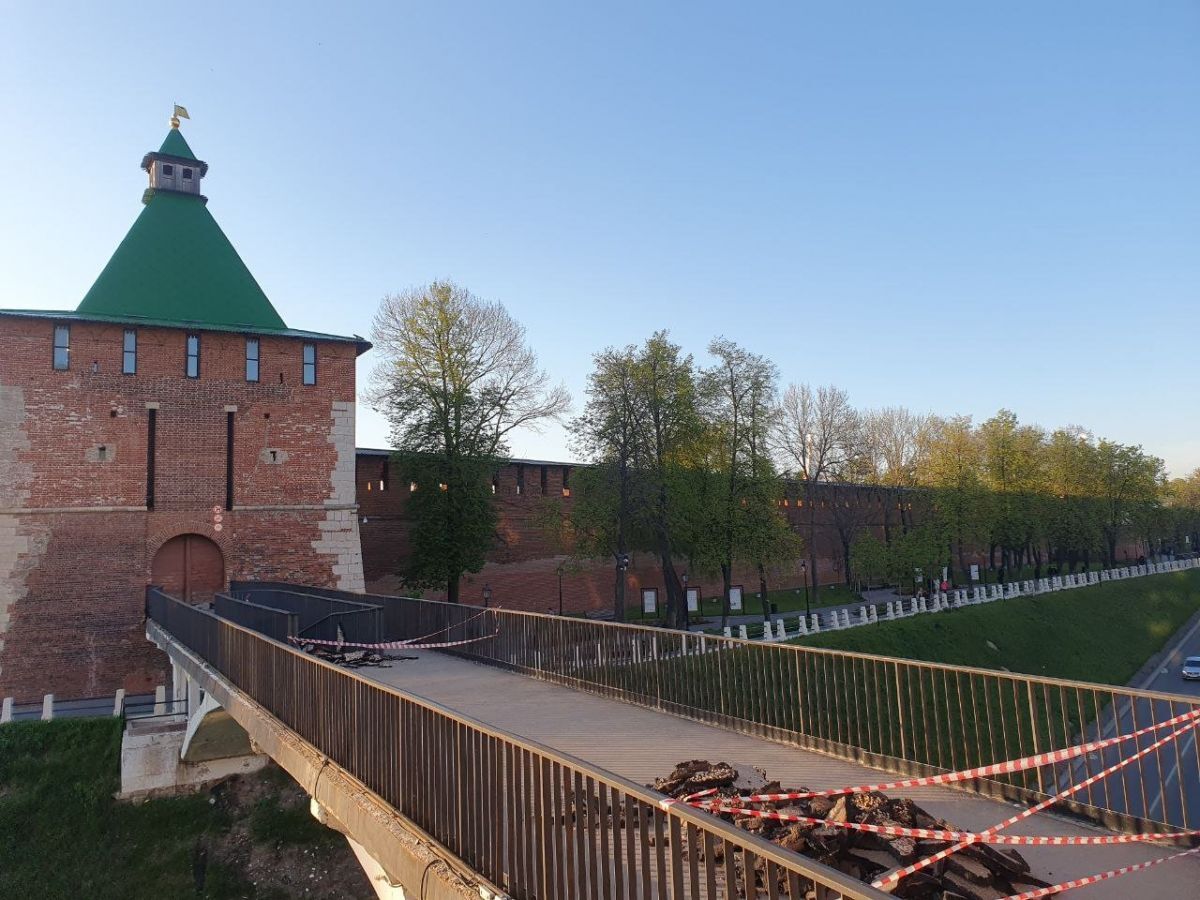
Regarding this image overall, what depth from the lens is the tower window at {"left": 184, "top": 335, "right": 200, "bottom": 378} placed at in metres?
21.2

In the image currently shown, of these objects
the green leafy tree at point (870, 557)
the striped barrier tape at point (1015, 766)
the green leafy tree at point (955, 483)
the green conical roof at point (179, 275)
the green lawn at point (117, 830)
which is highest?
the green conical roof at point (179, 275)

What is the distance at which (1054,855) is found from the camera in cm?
431

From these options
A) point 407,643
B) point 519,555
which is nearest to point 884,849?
point 407,643

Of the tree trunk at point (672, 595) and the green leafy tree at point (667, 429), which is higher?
the green leafy tree at point (667, 429)

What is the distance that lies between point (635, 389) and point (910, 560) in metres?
15.6

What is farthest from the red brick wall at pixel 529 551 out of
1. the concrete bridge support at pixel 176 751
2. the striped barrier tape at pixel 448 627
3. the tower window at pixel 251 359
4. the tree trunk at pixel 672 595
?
the striped barrier tape at pixel 448 627

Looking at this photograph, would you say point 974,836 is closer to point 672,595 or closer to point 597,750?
point 597,750

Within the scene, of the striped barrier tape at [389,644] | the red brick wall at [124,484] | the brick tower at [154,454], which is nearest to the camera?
the striped barrier tape at [389,644]

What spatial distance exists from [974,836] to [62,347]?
22.8 m

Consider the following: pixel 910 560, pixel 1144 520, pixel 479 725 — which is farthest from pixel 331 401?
pixel 1144 520

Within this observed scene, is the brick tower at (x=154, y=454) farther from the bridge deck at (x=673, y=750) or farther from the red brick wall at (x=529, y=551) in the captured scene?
the bridge deck at (x=673, y=750)

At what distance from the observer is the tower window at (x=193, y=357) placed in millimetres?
21188

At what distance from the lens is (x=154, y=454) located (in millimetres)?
20516

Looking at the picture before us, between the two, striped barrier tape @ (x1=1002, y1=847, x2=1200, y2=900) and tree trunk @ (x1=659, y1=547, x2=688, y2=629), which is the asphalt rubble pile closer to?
striped barrier tape @ (x1=1002, y1=847, x2=1200, y2=900)
